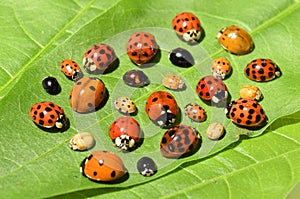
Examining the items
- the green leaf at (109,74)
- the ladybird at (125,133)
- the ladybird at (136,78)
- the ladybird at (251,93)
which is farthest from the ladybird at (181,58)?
the ladybird at (125,133)

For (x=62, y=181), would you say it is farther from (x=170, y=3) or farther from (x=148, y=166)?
(x=170, y=3)

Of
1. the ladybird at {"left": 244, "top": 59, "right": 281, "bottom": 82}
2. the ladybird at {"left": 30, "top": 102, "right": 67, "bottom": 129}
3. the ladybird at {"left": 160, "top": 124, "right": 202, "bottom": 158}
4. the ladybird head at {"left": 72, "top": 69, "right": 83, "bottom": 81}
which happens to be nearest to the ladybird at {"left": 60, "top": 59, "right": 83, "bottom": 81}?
the ladybird head at {"left": 72, "top": 69, "right": 83, "bottom": 81}

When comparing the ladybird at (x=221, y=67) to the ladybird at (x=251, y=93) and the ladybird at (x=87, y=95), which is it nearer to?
the ladybird at (x=251, y=93)

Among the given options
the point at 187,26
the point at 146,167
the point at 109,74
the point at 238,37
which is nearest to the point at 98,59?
the point at 109,74

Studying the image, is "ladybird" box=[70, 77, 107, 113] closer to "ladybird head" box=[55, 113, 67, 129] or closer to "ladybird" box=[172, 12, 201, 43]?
"ladybird head" box=[55, 113, 67, 129]

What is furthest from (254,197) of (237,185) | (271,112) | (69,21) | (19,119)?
(69,21)

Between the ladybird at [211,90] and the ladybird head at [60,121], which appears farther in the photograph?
the ladybird at [211,90]
